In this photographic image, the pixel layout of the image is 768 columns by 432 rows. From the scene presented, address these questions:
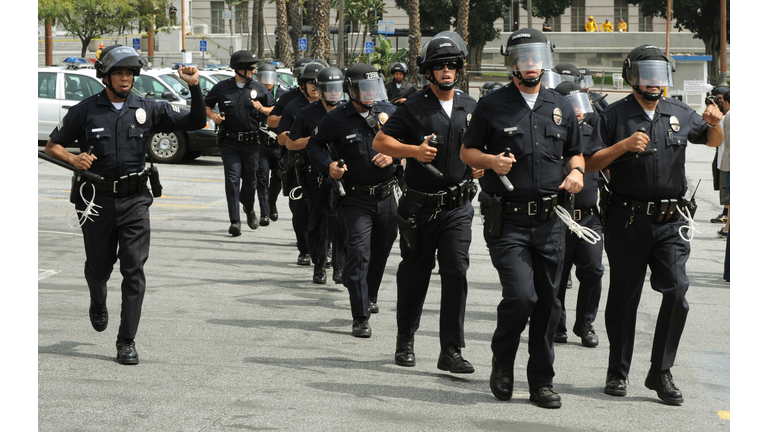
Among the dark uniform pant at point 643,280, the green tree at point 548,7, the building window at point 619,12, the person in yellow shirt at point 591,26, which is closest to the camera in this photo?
the dark uniform pant at point 643,280

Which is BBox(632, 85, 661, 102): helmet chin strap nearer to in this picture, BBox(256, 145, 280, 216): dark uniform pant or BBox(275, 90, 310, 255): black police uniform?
BBox(275, 90, 310, 255): black police uniform

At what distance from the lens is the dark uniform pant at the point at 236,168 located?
39.6 ft

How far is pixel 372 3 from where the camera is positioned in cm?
4669

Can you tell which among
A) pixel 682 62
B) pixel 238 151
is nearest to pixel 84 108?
pixel 238 151

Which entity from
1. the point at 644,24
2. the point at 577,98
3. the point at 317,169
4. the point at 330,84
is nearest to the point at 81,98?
the point at 317,169

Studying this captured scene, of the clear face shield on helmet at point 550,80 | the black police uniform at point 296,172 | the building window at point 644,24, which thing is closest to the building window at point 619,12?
the building window at point 644,24

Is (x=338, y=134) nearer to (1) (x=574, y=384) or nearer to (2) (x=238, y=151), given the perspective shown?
(1) (x=574, y=384)

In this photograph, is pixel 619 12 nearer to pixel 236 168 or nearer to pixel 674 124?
pixel 236 168

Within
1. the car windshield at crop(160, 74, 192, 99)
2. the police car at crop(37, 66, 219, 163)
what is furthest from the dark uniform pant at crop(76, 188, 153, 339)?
the car windshield at crop(160, 74, 192, 99)

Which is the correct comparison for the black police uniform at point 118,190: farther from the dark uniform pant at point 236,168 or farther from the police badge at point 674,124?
the dark uniform pant at point 236,168

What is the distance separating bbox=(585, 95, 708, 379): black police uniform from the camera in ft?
18.8

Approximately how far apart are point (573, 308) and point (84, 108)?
4.50 meters

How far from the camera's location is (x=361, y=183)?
754 centimetres

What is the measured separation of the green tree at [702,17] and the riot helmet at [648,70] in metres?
45.0
